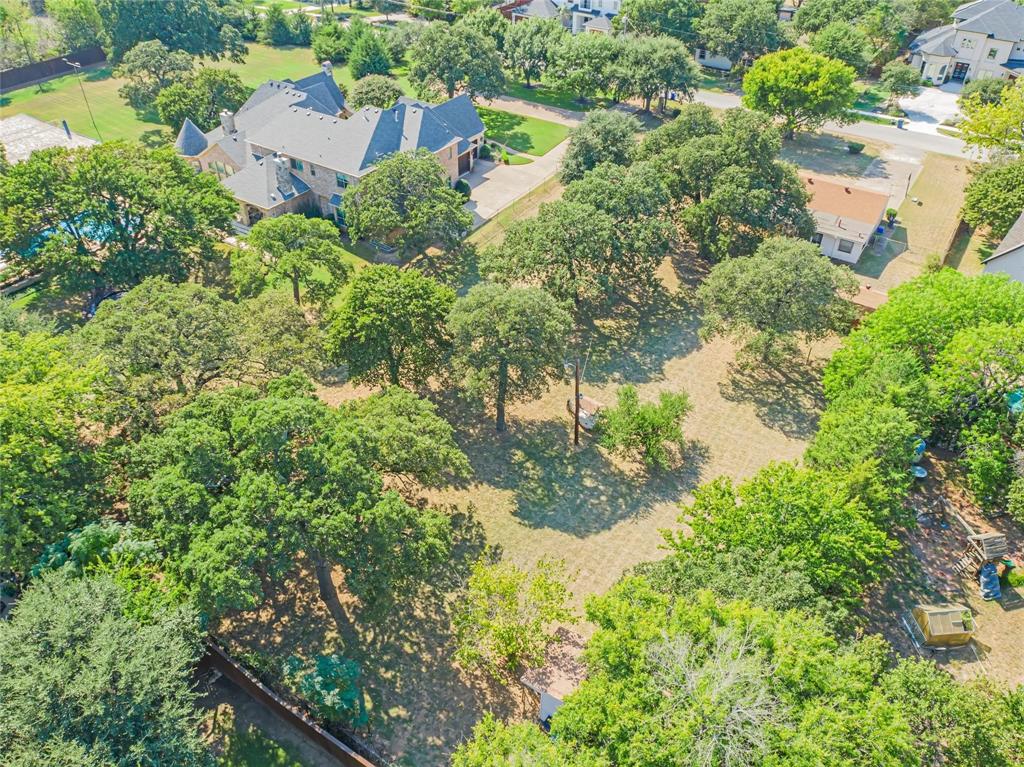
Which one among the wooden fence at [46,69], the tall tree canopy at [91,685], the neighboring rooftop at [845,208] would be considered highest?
the wooden fence at [46,69]

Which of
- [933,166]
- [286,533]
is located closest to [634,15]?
[933,166]

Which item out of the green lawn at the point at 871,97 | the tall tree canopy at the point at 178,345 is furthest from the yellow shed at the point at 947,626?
the green lawn at the point at 871,97

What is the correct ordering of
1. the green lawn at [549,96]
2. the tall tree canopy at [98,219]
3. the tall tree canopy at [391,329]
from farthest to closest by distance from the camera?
the green lawn at [549,96] < the tall tree canopy at [98,219] < the tall tree canopy at [391,329]

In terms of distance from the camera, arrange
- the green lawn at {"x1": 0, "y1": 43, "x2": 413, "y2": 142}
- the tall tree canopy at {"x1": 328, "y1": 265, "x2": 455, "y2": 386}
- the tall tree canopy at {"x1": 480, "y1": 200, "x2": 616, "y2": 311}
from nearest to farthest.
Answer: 1. the tall tree canopy at {"x1": 328, "y1": 265, "x2": 455, "y2": 386}
2. the tall tree canopy at {"x1": 480, "y1": 200, "x2": 616, "y2": 311}
3. the green lawn at {"x1": 0, "y1": 43, "x2": 413, "y2": 142}

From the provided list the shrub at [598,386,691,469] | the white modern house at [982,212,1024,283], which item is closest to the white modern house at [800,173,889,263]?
the white modern house at [982,212,1024,283]

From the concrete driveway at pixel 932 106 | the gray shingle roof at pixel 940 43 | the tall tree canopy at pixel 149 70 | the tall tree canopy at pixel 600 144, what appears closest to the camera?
the tall tree canopy at pixel 600 144

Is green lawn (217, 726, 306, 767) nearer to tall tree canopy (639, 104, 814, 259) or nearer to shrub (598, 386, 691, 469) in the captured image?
shrub (598, 386, 691, 469)

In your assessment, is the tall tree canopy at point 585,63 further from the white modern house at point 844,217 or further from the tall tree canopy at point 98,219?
the tall tree canopy at point 98,219
